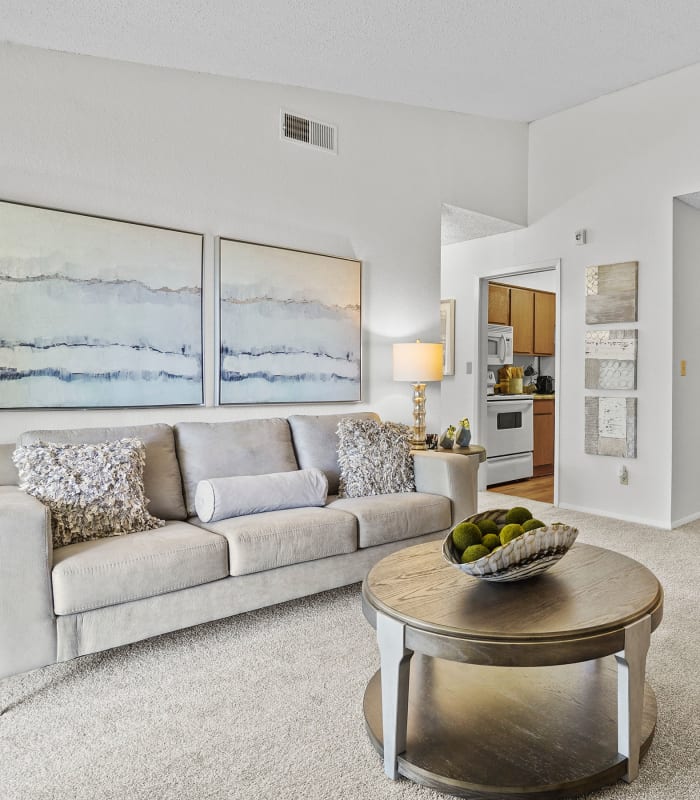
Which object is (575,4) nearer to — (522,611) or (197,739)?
(522,611)

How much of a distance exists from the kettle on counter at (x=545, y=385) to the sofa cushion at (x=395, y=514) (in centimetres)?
440

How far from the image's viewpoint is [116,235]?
3105 millimetres

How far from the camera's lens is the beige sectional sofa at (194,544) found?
6.66ft

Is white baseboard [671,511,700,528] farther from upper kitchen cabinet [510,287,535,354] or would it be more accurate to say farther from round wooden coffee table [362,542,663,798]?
round wooden coffee table [362,542,663,798]

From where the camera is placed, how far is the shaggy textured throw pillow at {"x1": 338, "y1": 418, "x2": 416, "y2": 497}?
10.6 ft

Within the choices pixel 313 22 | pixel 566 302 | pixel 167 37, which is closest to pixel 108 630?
pixel 167 37

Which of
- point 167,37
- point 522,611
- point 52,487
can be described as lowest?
point 522,611

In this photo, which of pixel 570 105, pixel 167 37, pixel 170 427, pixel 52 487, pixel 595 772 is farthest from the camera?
pixel 570 105

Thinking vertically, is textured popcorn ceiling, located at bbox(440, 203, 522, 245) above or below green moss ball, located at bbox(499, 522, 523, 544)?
above

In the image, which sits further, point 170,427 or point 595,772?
point 170,427

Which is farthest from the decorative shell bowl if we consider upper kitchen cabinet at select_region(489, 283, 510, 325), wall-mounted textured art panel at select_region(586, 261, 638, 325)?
upper kitchen cabinet at select_region(489, 283, 510, 325)

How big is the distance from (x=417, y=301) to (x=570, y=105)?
2.06 m

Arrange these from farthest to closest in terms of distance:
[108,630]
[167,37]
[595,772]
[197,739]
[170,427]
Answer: [170,427]
[167,37]
[108,630]
[197,739]
[595,772]

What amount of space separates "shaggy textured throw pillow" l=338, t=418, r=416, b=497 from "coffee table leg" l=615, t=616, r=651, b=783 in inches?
69.5
